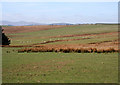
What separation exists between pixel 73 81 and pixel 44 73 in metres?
2.82

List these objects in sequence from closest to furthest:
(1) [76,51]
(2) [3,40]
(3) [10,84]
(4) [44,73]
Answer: (3) [10,84]
(4) [44,73]
(1) [76,51]
(2) [3,40]

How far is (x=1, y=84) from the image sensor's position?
11586 millimetres

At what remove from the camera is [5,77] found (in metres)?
13.0

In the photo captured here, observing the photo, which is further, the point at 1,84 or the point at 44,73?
the point at 44,73

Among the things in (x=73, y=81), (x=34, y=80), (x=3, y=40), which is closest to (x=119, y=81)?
(x=73, y=81)

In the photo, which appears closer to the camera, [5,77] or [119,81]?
[119,81]

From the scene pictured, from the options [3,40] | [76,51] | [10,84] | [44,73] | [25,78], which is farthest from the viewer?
[3,40]

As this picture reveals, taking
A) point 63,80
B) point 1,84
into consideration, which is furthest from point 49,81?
point 1,84

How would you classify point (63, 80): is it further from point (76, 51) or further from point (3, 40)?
point (3, 40)

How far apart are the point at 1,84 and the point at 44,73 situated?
319cm

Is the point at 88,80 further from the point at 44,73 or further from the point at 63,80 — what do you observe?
the point at 44,73

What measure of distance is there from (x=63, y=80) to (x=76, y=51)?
1666 centimetres

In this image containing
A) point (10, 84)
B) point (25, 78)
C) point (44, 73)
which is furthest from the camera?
point (44, 73)

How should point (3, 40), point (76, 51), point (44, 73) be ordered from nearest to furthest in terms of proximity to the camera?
point (44, 73)
point (76, 51)
point (3, 40)
